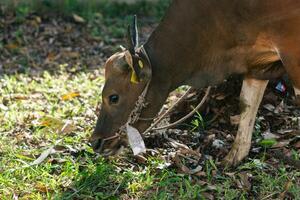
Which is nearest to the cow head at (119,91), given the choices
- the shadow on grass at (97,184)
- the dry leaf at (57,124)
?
the shadow on grass at (97,184)

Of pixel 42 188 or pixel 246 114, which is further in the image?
pixel 246 114

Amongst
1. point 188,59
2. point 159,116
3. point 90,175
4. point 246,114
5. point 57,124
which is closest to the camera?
point 90,175

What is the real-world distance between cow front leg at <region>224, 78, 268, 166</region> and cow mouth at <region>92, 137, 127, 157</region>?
79 cm

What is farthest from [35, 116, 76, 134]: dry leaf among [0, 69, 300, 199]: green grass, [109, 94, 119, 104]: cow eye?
[109, 94, 119, 104]: cow eye

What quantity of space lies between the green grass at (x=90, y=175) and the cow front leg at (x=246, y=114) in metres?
0.14

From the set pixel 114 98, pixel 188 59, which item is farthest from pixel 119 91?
pixel 188 59

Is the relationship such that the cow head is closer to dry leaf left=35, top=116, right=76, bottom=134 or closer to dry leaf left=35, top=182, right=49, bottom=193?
dry leaf left=35, top=182, right=49, bottom=193

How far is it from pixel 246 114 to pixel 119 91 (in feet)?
3.28

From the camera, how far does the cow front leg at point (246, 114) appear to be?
16.8 ft

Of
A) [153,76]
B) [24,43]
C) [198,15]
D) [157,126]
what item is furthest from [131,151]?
[24,43]

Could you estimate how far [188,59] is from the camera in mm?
5004

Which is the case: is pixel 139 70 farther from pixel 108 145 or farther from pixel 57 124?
pixel 57 124

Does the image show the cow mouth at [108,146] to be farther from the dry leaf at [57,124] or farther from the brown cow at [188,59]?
the dry leaf at [57,124]

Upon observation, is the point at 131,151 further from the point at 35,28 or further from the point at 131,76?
the point at 35,28
